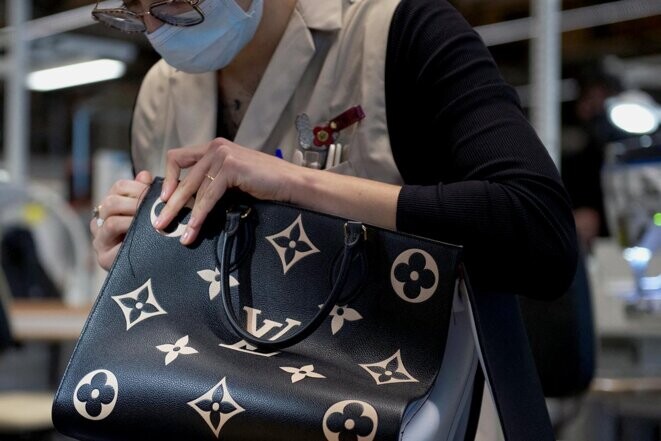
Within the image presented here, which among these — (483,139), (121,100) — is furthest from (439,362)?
(121,100)

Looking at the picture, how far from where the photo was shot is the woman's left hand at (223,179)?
95 centimetres

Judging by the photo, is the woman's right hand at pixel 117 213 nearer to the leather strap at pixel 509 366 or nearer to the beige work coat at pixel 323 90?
the beige work coat at pixel 323 90

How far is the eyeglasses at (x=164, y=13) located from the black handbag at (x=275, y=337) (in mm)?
264

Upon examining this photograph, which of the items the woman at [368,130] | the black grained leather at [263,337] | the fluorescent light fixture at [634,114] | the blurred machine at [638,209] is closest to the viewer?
the black grained leather at [263,337]

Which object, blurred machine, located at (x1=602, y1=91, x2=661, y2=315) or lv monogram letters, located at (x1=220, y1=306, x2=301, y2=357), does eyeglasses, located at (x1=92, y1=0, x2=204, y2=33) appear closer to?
lv monogram letters, located at (x1=220, y1=306, x2=301, y2=357)

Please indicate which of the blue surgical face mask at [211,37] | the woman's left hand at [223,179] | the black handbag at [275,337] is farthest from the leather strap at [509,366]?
the blue surgical face mask at [211,37]

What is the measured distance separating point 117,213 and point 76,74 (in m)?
10.8

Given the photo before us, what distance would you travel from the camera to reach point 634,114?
11.7 feet

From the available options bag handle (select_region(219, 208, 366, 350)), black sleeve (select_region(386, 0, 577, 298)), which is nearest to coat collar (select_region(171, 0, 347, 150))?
black sleeve (select_region(386, 0, 577, 298))

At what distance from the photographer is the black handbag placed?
854 mm

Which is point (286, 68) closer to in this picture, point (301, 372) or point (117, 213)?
point (117, 213)

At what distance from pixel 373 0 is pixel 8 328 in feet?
7.80

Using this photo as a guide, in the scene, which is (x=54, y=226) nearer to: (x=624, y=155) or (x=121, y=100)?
(x=121, y=100)

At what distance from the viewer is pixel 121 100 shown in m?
13.2
